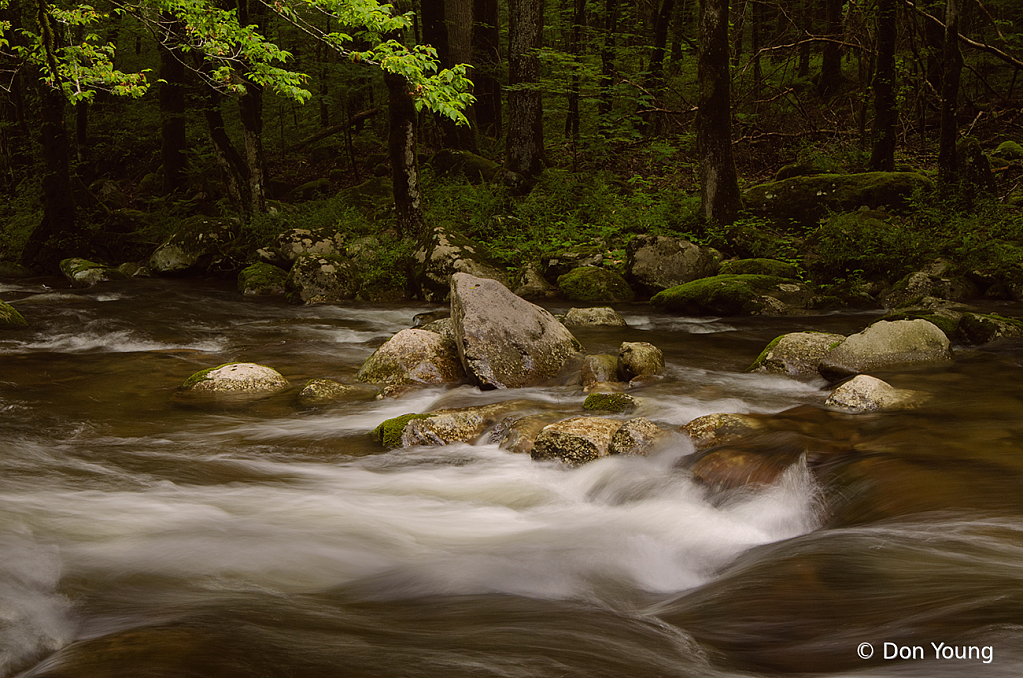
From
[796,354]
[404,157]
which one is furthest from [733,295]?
[404,157]

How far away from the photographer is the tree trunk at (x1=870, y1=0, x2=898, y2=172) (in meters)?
14.0

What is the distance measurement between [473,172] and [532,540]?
14.4 m

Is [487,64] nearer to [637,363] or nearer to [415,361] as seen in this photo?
[415,361]

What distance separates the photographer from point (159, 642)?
2770 millimetres

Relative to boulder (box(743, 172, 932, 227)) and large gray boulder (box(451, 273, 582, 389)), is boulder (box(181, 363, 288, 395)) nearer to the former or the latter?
large gray boulder (box(451, 273, 582, 389))

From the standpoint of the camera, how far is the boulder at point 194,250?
16.2 meters

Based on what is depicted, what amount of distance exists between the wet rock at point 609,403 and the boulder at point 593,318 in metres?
3.68

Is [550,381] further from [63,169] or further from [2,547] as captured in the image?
→ [63,169]

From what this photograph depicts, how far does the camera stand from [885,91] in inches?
563

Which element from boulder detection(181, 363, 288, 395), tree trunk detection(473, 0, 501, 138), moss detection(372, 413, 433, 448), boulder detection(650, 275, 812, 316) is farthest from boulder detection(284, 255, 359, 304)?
moss detection(372, 413, 433, 448)

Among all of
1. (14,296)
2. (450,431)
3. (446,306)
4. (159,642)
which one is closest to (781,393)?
(450,431)

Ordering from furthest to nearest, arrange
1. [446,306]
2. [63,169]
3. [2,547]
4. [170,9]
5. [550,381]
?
[63,169], [446,306], [170,9], [550,381], [2,547]

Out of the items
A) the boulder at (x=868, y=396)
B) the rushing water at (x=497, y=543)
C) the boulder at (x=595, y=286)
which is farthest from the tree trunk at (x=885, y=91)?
the boulder at (x=868, y=396)

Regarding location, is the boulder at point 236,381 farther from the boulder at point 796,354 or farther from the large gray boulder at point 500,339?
the boulder at point 796,354
